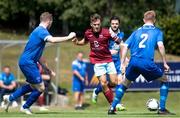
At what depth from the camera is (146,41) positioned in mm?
14266

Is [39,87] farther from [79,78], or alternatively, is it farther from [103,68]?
[79,78]

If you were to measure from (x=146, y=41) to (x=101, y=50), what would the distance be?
2.27 m

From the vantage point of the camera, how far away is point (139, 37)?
14.3 m

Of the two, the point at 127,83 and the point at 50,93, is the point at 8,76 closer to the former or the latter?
the point at 50,93

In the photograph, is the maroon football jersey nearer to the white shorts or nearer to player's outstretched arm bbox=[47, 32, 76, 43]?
the white shorts

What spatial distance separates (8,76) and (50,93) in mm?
2005

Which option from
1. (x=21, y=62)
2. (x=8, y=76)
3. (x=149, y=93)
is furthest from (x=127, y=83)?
(x=149, y=93)

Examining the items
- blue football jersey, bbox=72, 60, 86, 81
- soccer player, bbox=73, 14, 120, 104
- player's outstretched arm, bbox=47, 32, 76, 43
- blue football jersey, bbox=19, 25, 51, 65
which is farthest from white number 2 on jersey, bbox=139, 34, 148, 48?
blue football jersey, bbox=72, 60, 86, 81

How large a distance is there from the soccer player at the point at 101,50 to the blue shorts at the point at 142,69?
1.75m

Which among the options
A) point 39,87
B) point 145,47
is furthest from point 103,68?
point 145,47

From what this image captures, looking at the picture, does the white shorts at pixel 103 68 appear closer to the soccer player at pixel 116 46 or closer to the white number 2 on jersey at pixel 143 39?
the soccer player at pixel 116 46

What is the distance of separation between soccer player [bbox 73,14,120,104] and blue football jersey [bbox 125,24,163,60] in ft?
5.55

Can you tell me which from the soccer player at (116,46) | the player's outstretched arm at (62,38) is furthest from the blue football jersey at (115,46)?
the player's outstretched arm at (62,38)

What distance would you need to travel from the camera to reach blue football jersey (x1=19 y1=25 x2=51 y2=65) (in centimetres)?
1488
